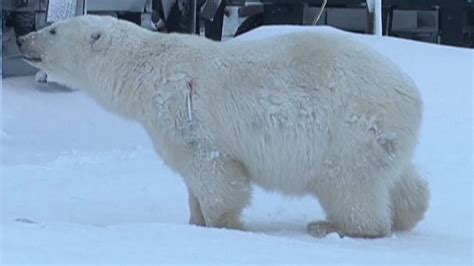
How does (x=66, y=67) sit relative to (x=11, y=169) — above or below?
above

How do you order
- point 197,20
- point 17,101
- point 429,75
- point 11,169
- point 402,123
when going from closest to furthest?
point 402,123 → point 11,169 → point 429,75 → point 17,101 → point 197,20

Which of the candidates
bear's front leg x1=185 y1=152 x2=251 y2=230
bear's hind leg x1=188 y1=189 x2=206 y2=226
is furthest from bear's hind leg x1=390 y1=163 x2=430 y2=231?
bear's hind leg x1=188 y1=189 x2=206 y2=226

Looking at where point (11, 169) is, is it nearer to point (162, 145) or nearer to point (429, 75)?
point (162, 145)

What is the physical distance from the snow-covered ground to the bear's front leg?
19 centimetres

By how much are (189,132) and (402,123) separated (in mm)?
1080

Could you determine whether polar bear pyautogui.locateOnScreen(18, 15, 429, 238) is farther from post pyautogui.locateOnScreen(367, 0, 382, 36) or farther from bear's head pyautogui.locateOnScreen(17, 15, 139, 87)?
post pyautogui.locateOnScreen(367, 0, 382, 36)

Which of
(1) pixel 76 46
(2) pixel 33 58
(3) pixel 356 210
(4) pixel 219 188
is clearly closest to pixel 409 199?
(3) pixel 356 210

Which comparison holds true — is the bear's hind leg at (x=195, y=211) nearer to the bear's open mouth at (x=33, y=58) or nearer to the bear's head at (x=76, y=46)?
the bear's head at (x=76, y=46)

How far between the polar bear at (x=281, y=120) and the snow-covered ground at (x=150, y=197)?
0.23m

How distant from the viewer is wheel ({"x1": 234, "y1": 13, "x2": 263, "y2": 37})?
15.2m

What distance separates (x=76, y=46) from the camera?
5.93 meters

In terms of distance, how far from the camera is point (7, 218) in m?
5.96

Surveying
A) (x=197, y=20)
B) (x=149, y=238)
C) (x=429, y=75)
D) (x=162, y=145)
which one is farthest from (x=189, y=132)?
(x=197, y=20)

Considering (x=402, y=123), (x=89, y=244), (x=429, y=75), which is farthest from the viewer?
(x=429, y=75)
